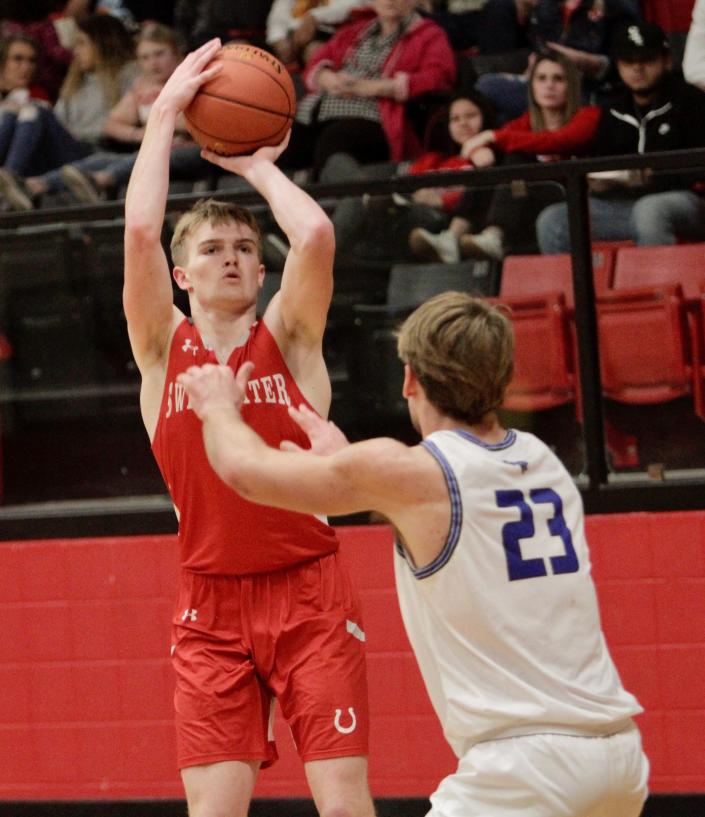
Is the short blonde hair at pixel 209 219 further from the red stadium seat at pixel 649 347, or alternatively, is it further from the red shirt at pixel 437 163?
the red shirt at pixel 437 163

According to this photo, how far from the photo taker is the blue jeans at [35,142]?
755 centimetres

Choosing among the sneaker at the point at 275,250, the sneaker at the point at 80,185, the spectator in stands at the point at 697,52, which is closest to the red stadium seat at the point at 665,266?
the sneaker at the point at 275,250

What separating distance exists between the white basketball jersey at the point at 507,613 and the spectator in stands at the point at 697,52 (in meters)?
4.01

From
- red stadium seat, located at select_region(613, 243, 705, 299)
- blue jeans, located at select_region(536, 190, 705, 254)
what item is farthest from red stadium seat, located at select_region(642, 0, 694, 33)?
red stadium seat, located at select_region(613, 243, 705, 299)

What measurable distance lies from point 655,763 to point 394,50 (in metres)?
3.91

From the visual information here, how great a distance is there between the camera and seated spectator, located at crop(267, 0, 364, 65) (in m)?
8.16

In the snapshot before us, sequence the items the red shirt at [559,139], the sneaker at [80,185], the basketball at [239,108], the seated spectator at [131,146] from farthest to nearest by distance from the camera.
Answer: the seated spectator at [131,146] → the sneaker at [80,185] → the red shirt at [559,139] → the basketball at [239,108]

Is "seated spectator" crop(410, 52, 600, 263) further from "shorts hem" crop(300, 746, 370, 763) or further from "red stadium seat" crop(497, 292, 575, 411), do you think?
"shorts hem" crop(300, 746, 370, 763)

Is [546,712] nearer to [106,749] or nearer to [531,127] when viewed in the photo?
[106,749]

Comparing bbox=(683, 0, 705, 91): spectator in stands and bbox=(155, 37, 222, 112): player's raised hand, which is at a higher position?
bbox=(683, 0, 705, 91): spectator in stands

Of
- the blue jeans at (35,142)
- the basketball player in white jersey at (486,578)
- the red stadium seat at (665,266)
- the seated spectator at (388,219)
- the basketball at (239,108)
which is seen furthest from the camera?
the blue jeans at (35,142)

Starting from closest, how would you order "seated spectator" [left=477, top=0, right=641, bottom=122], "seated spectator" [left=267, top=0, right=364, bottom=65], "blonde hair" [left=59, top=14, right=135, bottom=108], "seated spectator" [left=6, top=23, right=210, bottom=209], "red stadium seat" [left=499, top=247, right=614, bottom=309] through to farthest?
"red stadium seat" [left=499, top=247, right=614, bottom=309]
"seated spectator" [left=6, top=23, right=210, bottom=209]
"seated spectator" [left=477, top=0, right=641, bottom=122]
"seated spectator" [left=267, top=0, right=364, bottom=65]
"blonde hair" [left=59, top=14, right=135, bottom=108]

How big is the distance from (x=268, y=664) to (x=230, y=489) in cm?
46

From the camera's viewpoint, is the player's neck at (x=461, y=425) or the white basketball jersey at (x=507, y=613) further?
the player's neck at (x=461, y=425)
